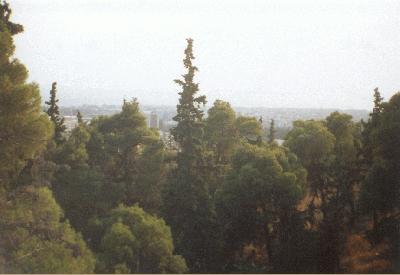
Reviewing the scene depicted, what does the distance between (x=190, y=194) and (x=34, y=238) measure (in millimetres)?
11130

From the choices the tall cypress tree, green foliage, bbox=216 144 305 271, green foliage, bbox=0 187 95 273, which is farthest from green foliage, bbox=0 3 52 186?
green foliage, bbox=216 144 305 271

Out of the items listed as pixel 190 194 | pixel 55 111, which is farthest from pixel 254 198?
pixel 55 111

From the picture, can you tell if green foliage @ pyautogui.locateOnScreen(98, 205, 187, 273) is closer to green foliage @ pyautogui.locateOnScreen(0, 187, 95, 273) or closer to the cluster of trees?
the cluster of trees

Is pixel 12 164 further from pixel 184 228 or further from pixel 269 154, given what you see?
pixel 269 154

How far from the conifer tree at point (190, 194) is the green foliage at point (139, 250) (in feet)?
18.5

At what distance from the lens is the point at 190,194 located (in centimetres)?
2342

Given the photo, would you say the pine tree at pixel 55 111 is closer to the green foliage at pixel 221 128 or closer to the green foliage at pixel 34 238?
the green foliage at pixel 221 128

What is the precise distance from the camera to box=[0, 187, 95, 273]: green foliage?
497 inches

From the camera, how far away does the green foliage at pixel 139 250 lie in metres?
16.8

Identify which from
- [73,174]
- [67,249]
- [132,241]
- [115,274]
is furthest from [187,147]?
[67,249]

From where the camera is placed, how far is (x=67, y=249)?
13305 mm

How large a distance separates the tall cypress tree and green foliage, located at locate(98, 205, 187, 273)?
5648 millimetres

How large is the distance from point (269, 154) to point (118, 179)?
854 cm

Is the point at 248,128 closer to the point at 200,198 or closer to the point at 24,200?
the point at 200,198
